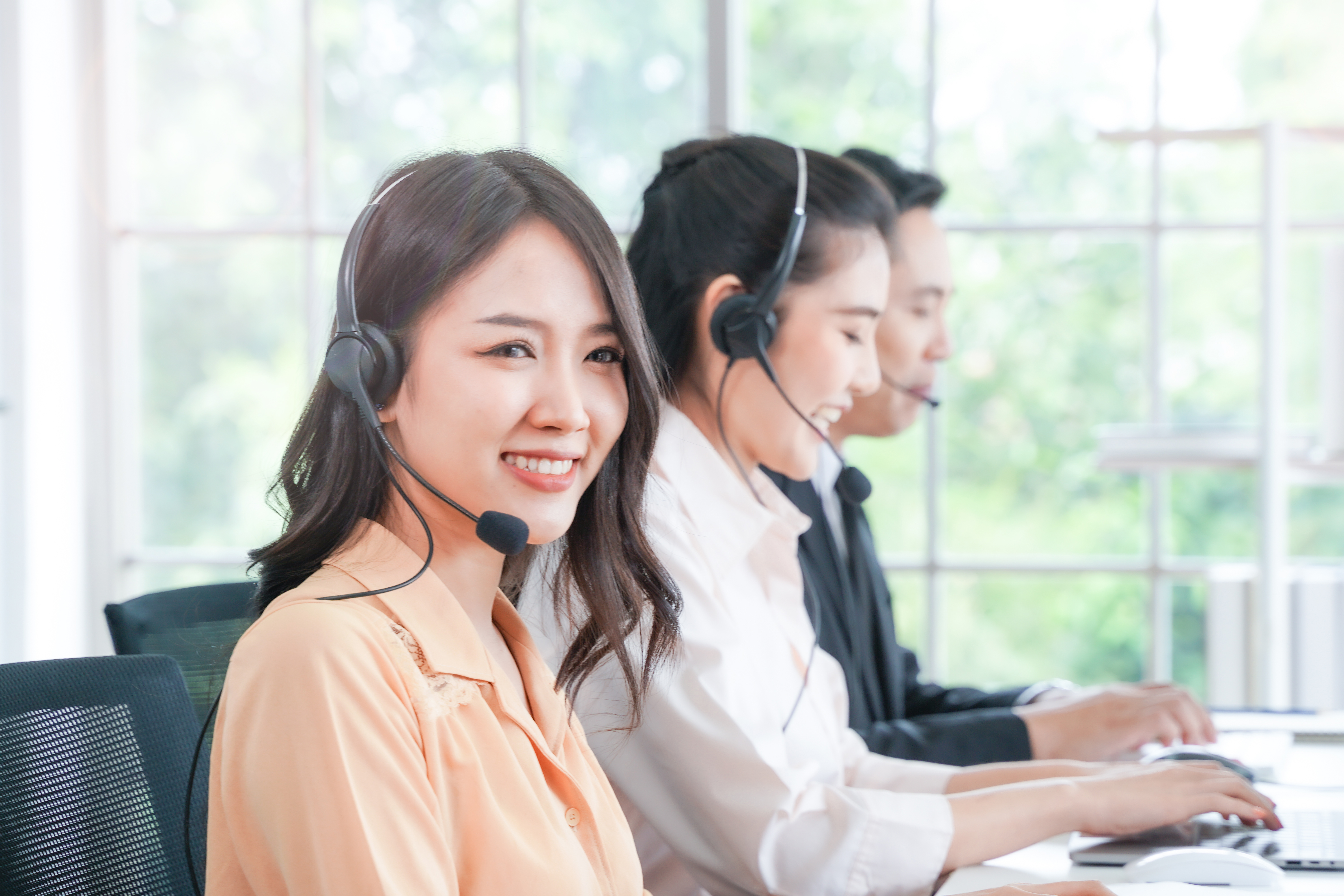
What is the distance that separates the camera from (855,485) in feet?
4.76

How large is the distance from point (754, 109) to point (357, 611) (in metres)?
2.02

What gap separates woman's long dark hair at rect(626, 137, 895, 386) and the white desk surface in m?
0.60

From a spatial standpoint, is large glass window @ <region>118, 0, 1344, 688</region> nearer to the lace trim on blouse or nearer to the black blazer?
the black blazer

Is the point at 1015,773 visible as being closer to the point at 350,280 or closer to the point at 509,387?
the point at 509,387

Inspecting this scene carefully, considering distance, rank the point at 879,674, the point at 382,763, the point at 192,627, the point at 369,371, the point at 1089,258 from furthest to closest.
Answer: the point at 1089,258, the point at 879,674, the point at 192,627, the point at 369,371, the point at 382,763

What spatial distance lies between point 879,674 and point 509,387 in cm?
116

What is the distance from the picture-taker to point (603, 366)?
957 mm

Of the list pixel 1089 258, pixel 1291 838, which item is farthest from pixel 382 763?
pixel 1089 258

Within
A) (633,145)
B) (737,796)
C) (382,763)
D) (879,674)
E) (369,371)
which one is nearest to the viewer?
(382,763)

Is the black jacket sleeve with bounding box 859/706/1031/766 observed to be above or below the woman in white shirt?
below

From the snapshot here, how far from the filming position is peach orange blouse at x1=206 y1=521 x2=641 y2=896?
0.70 meters

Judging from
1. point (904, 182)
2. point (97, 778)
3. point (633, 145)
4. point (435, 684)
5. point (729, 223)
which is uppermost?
point (633, 145)

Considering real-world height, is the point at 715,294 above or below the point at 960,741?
above

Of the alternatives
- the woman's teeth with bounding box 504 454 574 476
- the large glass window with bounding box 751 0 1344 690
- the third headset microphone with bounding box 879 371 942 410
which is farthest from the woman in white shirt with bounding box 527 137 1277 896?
the large glass window with bounding box 751 0 1344 690
